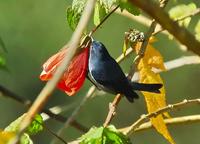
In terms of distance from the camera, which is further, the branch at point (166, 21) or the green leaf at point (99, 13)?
the green leaf at point (99, 13)

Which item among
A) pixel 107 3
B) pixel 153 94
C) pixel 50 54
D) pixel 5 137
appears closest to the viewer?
pixel 5 137

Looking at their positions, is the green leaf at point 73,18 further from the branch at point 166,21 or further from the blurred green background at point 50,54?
the blurred green background at point 50,54

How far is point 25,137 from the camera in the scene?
93 centimetres

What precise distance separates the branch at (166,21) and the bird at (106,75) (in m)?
0.27

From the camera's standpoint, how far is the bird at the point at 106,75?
0.82 meters

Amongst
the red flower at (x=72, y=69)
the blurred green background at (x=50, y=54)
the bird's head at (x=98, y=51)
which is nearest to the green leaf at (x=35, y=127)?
the red flower at (x=72, y=69)

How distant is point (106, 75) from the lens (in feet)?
2.72

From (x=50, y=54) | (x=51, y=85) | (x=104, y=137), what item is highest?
(x=51, y=85)

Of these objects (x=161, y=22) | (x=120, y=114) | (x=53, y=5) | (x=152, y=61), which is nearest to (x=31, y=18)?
(x=53, y=5)

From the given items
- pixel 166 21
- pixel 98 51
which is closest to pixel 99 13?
pixel 98 51

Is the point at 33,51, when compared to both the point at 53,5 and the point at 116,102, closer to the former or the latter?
the point at 53,5

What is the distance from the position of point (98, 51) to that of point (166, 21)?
33 cm

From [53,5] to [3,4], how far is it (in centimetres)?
49

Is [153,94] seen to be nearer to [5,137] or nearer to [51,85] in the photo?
[5,137]
